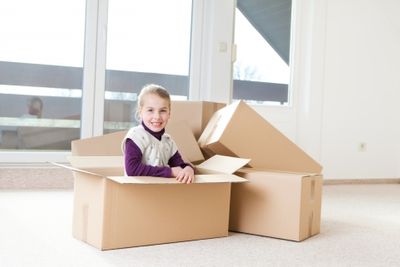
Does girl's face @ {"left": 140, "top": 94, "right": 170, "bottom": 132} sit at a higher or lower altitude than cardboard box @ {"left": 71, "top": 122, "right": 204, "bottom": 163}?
higher

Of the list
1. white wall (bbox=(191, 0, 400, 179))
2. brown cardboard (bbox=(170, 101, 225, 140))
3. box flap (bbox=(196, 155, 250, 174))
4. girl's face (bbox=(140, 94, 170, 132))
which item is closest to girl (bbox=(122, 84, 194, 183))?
girl's face (bbox=(140, 94, 170, 132))

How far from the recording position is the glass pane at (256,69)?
370 cm

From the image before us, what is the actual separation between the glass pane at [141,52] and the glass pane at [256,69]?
1.46 feet

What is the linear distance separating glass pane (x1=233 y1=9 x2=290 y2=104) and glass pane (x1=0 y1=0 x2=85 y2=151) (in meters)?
1.25

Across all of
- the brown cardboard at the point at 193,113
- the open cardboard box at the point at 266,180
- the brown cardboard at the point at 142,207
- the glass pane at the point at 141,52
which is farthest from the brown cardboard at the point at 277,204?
the glass pane at the point at 141,52

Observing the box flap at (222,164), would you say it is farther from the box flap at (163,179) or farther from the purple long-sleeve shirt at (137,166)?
the purple long-sleeve shirt at (137,166)

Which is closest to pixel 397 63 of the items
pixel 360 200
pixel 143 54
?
pixel 360 200

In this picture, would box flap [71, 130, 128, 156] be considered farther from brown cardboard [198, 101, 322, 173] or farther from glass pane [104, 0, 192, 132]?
glass pane [104, 0, 192, 132]

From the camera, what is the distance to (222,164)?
192 centimetres

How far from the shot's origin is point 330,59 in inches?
152

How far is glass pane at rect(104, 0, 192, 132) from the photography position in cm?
336

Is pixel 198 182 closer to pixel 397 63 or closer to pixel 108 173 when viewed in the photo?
pixel 108 173

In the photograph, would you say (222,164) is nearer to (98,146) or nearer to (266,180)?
(266,180)

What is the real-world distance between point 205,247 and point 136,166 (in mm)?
389
